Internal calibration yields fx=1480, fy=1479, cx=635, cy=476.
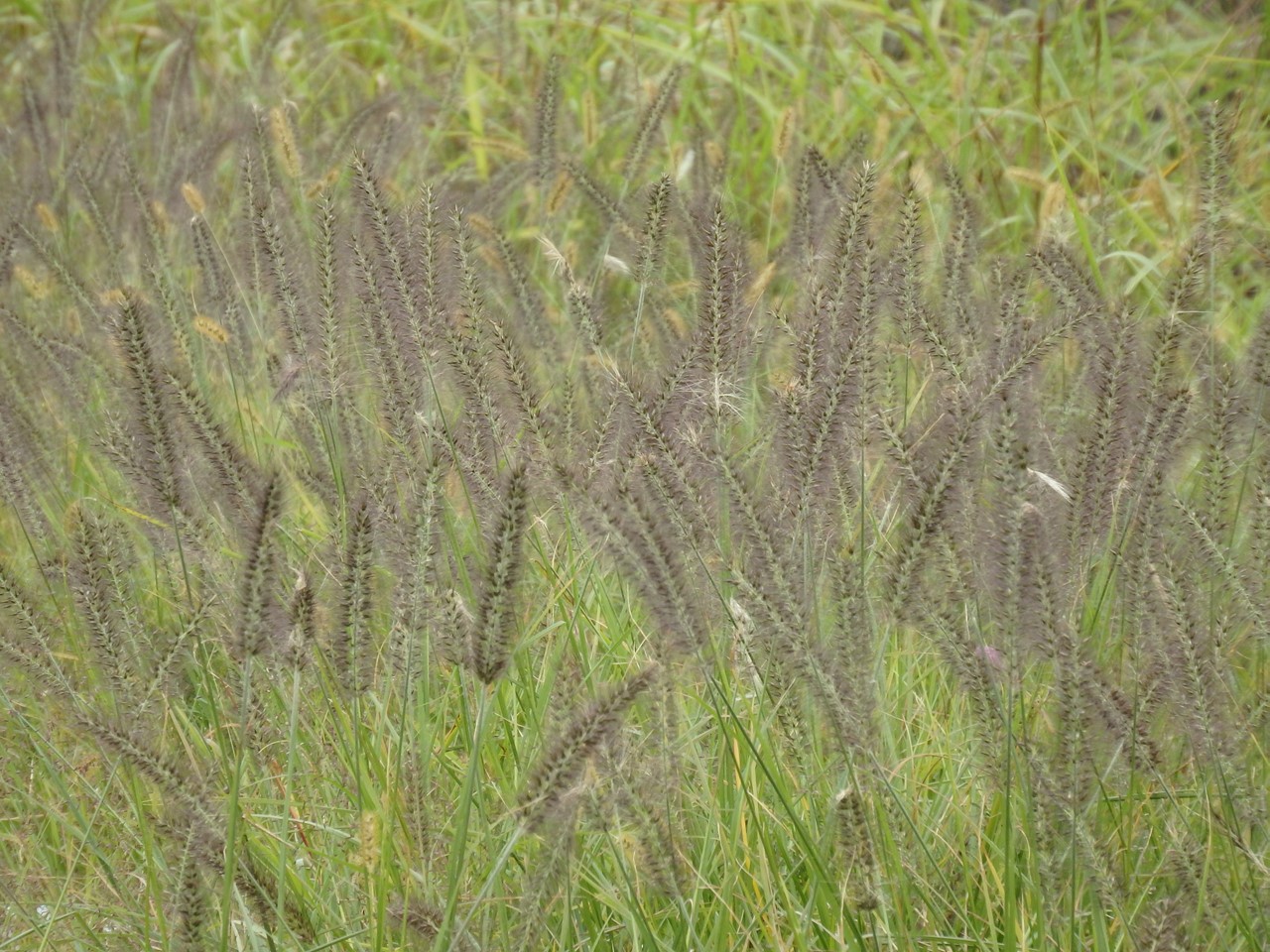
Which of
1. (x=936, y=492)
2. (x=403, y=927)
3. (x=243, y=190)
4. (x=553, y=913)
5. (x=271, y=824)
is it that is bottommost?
(x=271, y=824)

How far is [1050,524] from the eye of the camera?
1.90m

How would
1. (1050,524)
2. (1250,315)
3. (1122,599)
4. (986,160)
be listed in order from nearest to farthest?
(1050,524) < (1122,599) < (1250,315) < (986,160)

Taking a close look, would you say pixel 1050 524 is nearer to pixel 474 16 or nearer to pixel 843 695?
pixel 843 695

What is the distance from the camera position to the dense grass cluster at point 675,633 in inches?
70.4

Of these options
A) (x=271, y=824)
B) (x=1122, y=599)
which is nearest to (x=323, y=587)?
(x=271, y=824)

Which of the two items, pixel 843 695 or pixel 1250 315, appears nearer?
pixel 843 695

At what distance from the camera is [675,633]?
5.80ft

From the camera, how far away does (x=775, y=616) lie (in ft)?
5.69

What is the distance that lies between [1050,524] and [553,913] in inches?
33.5

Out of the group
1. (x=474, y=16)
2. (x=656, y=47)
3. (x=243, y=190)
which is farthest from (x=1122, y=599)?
(x=474, y=16)

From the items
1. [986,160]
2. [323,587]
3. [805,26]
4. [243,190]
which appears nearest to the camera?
[323,587]

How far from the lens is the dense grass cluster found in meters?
1.79

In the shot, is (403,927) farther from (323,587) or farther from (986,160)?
(986,160)

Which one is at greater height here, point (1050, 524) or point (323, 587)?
point (1050, 524)
